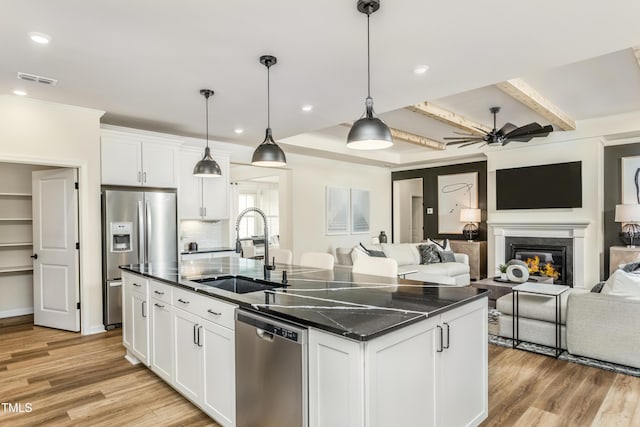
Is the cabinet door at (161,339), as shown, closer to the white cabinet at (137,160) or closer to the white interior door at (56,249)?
the white interior door at (56,249)

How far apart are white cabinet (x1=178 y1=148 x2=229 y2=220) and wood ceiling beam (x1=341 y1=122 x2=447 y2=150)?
7.04 ft

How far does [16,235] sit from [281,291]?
4665 millimetres

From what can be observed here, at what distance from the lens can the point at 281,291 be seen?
232 centimetres

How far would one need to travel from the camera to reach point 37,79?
334cm

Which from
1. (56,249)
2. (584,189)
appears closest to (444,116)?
(584,189)

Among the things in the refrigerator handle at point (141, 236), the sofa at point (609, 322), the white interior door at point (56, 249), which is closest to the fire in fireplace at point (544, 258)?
the sofa at point (609, 322)

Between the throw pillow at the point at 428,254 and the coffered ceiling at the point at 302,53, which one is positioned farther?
the throw pillow at the point at 428,254

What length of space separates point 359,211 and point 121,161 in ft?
16.9

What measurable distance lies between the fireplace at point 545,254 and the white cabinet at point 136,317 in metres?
5.71

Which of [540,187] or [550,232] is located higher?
[540,187]

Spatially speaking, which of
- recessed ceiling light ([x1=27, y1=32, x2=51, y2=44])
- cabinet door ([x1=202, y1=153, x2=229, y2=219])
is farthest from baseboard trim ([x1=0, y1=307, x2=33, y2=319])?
recessed ceiling light ([x1=27, y1=32, x2=51, y2=44])

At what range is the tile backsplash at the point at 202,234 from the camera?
575 centimetres

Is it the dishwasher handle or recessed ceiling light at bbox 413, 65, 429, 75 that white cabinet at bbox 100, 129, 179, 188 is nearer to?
recessed ceiling light at bbox 413, 65, 429, 75

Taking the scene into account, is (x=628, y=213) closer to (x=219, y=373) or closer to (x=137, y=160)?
(x=219, y=373)
